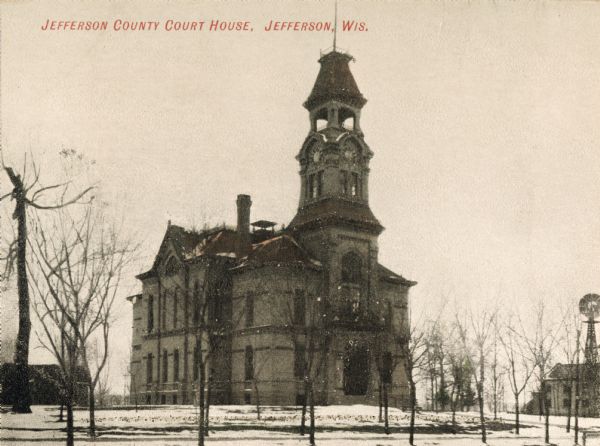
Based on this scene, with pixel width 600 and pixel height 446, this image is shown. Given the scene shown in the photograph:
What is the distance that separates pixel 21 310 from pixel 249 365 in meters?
22.6

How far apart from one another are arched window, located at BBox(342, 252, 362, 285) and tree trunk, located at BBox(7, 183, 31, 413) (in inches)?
947

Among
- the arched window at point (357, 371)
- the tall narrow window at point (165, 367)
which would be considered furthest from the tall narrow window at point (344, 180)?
the tall narrow window at point (165, 367)

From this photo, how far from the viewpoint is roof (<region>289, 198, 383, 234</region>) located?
48.1 m

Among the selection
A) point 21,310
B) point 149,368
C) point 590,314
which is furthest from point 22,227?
point 149,368

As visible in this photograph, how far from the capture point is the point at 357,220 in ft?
159

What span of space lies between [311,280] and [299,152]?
948cm

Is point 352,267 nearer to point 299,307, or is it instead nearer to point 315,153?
point 299,307

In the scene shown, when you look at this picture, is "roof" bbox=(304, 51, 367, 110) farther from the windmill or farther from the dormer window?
the windmill

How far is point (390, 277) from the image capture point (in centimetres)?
5188

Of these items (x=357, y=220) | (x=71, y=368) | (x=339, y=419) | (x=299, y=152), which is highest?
(x=299, y=152)

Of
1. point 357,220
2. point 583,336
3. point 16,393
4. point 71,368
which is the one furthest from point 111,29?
point 357,220

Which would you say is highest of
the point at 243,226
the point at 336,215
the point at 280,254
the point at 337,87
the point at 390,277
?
the point at 337,87

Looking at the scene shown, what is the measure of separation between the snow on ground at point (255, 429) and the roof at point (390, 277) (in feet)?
39.7

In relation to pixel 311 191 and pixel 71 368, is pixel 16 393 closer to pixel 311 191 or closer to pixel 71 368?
pixel 71 368
